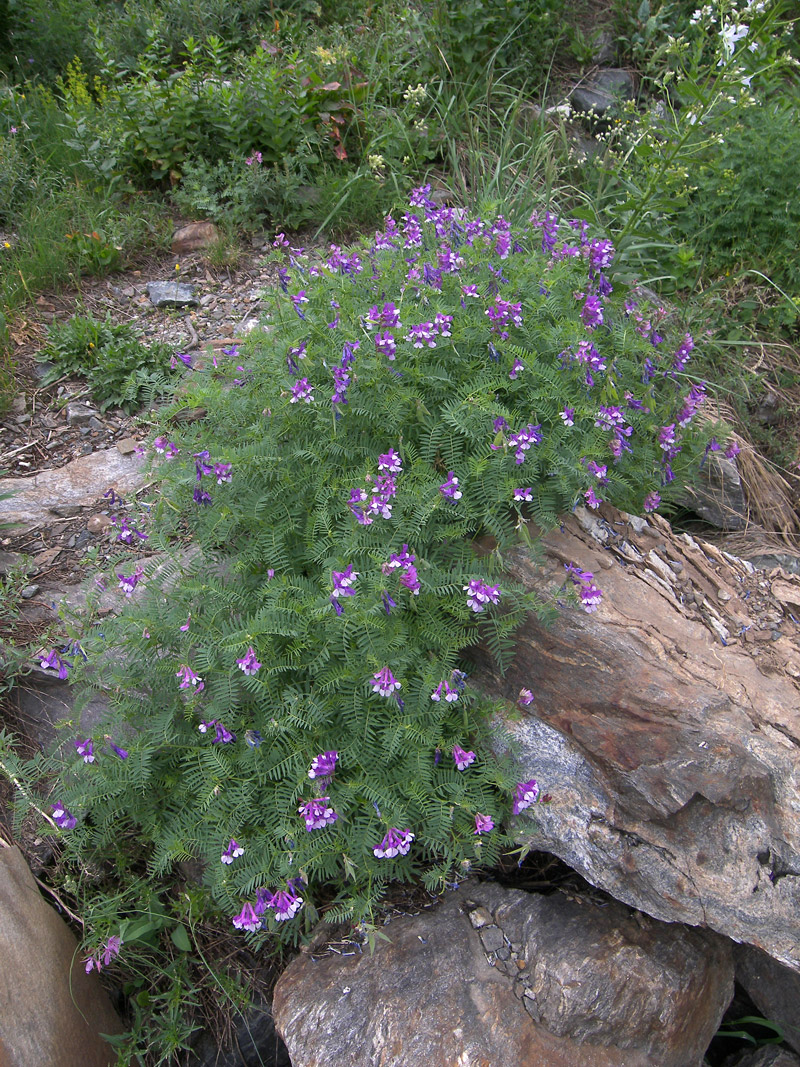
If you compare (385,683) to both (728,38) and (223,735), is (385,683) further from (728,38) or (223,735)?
(728,38)

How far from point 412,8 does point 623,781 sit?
6.11 metres

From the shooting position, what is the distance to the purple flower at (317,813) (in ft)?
7.27

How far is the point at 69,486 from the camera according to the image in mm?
3791

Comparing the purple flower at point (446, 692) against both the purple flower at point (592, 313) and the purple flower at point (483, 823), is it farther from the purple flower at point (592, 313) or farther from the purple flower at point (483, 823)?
the purple flower at point (592, 313)

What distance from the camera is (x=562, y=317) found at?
3.00 meters

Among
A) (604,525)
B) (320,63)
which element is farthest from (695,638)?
(320,63)

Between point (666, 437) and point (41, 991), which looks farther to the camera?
point (666, 437)

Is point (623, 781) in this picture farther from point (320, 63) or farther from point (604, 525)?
point (320, 63)

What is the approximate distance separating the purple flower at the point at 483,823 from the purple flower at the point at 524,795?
0.10m

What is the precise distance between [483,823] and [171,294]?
12.1 ft

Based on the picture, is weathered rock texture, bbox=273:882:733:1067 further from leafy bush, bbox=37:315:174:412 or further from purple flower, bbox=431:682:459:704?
leafy bush, bbox=37:315:174:412

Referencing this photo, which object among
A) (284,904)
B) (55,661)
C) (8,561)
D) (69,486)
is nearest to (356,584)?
(284,904)

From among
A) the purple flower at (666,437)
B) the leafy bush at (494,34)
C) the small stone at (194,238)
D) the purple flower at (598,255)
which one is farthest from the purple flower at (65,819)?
the leafy bush at (494,34)

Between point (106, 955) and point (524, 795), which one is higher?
point (524, 795)
